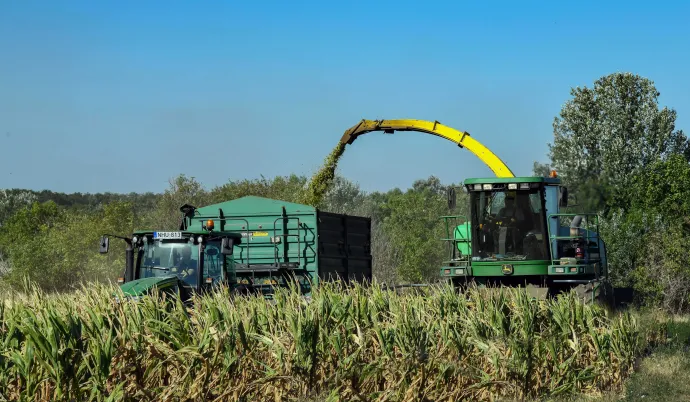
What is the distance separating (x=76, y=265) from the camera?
34.6m

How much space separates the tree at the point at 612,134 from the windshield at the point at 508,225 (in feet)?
7.39

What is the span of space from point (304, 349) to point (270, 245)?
8.78m

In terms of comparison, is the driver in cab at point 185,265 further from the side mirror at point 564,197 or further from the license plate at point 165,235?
the side mirror at point 564,197

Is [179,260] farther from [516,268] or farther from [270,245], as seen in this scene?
[516,268]

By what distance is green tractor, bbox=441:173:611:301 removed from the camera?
16859 millimetres

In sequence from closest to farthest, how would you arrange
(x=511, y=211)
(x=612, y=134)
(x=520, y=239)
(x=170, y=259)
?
(x=170, y=259) < (x=520, y=239) < (x=511, y=211) < (x=612, y=134)

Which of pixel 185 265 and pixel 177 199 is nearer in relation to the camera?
pixel 185 265

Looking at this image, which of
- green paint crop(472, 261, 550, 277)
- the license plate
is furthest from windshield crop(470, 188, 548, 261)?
the license plate

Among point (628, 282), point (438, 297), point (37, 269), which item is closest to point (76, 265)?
point (37, 269)

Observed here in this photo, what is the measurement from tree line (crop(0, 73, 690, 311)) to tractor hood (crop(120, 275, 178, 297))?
44.5 inches

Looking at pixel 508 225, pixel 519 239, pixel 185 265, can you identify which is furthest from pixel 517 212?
pixel 185 265

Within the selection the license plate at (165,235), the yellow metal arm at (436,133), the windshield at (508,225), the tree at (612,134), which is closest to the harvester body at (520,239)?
the windshield at (508,225)

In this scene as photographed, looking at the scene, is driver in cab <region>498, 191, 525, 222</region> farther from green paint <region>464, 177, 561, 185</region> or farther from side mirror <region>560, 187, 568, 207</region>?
side mirror <region>560, 187, 568, 207</region>

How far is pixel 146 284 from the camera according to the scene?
13.3m
